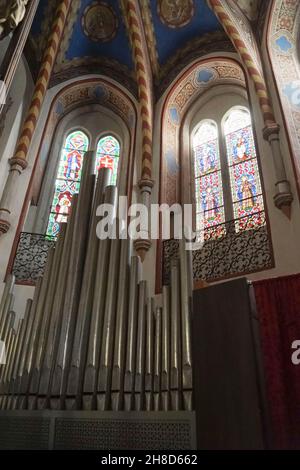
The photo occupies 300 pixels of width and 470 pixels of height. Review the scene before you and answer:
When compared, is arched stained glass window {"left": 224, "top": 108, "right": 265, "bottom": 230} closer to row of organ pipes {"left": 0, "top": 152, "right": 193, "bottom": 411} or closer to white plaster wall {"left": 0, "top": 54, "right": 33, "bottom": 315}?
row of organ pipes {"left": 0, "top": 152, "right": 193, "bottom": 411}

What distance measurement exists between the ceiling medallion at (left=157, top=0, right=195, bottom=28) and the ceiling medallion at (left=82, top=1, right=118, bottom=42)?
1228 millimetres

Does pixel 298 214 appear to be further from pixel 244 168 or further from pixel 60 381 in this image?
pixel 60 381

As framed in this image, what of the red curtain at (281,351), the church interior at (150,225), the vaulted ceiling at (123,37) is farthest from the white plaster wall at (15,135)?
Answer: the red curtain at (281,351)

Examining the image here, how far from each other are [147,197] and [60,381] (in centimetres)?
503

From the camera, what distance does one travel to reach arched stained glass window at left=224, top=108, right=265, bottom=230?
7.09 metres

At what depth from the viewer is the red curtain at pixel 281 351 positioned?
4.49 m

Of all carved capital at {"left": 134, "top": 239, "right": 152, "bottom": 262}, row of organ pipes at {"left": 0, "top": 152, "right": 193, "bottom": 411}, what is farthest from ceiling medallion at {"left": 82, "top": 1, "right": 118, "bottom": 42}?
row of organ pipes at {"left": 0, "top": 152, "right": 193, "bottom": 411}

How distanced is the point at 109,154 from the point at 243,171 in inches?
140

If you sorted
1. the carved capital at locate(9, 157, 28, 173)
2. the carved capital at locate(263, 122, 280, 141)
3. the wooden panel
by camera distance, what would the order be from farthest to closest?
the carved capital at locate(9, 157, 28, 173) → the carved capital at locate(263, 122, 280, 141) → the wooden panel

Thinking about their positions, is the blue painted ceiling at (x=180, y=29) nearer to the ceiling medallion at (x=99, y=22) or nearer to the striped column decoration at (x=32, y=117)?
the ceiling medallion at (x=99, y=22)

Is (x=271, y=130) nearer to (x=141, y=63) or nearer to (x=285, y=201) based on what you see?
(x=285, y=201)

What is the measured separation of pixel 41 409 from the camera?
10.8ft

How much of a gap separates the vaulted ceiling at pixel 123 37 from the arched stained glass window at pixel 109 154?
1.54 meters

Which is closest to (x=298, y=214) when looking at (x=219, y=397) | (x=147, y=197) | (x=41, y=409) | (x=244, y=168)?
(x=244, y=168)
